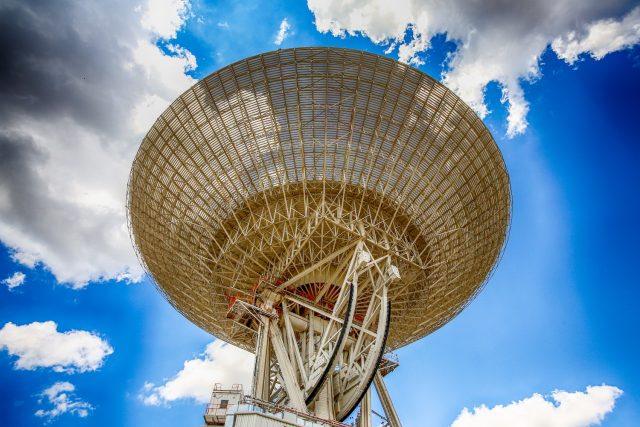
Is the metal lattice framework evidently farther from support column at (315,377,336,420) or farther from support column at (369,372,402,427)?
support column at (315,377,336,420)

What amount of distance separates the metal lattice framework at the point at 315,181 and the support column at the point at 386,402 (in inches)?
230

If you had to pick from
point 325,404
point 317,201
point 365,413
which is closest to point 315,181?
point 317,201

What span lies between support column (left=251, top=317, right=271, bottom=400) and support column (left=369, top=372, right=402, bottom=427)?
25.1ft

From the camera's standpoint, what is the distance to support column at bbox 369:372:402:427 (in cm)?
2941

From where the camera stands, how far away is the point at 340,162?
98.8 ft

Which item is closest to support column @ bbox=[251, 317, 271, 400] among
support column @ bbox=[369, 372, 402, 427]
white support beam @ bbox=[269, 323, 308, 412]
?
white support beam @ bbox=[269, 323, 308, 412]

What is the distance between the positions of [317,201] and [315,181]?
1.33 m

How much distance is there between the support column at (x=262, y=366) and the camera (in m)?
26.0

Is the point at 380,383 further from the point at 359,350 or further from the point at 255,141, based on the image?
the point at 255,141

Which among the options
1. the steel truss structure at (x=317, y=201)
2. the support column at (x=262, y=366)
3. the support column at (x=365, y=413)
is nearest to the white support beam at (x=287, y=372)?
the steel truss structure at (x=317, y=201)

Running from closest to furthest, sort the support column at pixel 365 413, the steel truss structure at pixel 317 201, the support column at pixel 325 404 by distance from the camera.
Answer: the support column at pixel 325 404, the steel truss structure at pixel 317 201, the support column at pixel 365 413

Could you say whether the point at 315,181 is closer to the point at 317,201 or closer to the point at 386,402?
the point at 317,201

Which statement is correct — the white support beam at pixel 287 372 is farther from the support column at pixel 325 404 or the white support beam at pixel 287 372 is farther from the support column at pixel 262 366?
the support column at pixel 325 404

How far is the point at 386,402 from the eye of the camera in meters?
30.2
